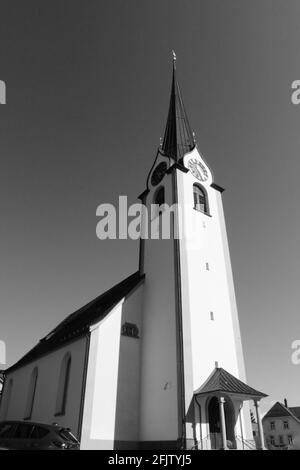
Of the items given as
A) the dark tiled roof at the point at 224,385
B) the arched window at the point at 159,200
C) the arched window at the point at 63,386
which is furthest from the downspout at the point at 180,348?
the arched window at the point at 63,386

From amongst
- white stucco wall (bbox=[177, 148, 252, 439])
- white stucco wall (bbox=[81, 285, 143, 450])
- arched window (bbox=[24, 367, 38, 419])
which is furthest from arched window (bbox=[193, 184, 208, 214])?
arched window (bbox=[24, 367, 38, 419])

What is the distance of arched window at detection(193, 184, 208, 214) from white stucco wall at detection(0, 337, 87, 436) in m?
11.2

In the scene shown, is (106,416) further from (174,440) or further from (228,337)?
(228,337)

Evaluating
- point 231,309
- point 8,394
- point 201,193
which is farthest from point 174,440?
point 8,394

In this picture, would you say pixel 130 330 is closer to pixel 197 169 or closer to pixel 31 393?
pixel 31 393

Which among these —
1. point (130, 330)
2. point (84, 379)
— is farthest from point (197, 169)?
point (84, 379)

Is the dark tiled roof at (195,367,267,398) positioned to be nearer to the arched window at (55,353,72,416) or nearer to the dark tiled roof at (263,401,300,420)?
the arched window at (55,353,72,416)

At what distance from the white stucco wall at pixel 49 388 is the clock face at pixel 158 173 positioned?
12356 mm

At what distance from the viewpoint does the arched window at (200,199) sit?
76.5 feet

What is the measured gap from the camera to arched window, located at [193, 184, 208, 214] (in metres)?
23.3

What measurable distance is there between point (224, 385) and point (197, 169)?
14584mm

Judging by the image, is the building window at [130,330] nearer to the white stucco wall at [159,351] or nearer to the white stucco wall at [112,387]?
the white stucco wall at [112,387]

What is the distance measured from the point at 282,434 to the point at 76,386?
156 ft

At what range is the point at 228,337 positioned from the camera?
19.4 m
